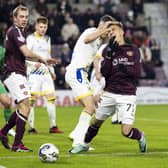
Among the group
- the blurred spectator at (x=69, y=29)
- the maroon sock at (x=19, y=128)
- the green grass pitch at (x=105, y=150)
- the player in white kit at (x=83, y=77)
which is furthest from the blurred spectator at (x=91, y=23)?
the maroon sock at (x=19, y=128)

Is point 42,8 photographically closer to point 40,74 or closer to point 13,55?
point 40,74

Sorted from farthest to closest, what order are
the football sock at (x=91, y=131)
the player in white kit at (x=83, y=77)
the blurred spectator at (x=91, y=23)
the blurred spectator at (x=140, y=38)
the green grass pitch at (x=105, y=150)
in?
the blurred spectator at (x=140, y=38)
the blurred spectator at (x=91, y=23)
the player in white kit at (x=83, y=77)
the football sock at (x=91, y=131)
the green grass pitch at (x=105, y=150)

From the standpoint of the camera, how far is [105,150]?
12141 mm

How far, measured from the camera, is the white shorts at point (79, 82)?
41.0 feet

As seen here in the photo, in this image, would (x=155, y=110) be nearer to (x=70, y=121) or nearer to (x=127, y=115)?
(x=70, y=121)

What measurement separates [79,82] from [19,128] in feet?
4.82

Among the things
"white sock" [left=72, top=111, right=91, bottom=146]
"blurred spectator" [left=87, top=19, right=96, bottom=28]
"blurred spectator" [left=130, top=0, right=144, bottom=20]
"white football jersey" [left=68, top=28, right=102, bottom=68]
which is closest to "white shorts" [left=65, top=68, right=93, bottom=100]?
"white football jersey" [left=68, top=28, right=102, bottom=68]

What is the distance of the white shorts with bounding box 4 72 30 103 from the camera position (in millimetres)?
12031

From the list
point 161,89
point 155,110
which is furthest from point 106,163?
point 161,89

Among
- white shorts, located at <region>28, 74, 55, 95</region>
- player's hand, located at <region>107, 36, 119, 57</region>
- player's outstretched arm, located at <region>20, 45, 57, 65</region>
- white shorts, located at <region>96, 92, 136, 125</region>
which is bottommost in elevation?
white shorts, located at <region>28, 74, 55, 95</region>

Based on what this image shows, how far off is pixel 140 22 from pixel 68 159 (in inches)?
845

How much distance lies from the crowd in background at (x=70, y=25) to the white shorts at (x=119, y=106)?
1492 cm

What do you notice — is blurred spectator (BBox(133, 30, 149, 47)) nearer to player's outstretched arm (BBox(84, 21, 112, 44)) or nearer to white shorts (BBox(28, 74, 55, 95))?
white shorts (BBox(28, 74, 55, 95))

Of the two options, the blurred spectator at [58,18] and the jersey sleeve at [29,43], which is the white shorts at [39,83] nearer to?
the jersey sleeve at [29,43]
